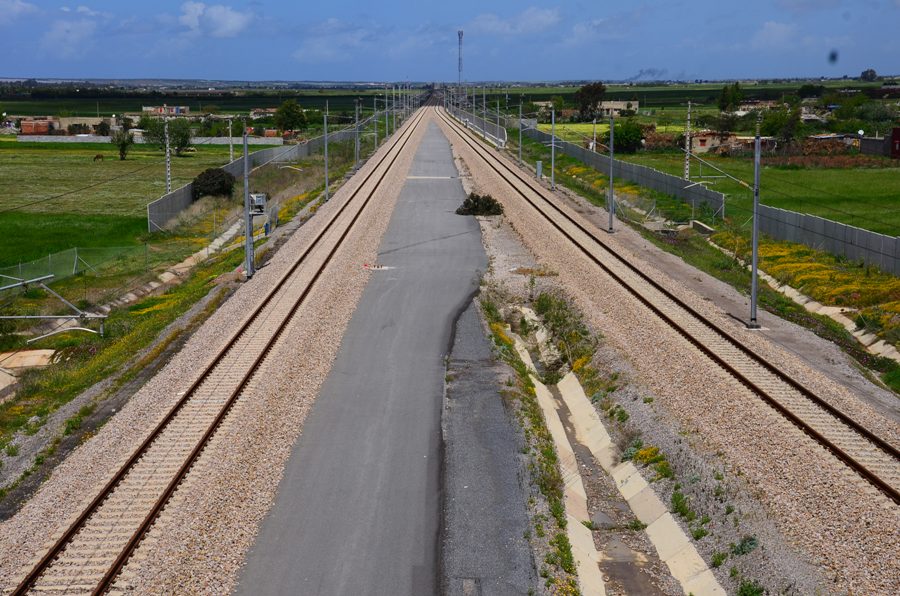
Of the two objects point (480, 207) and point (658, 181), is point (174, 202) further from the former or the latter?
point (658, 181)

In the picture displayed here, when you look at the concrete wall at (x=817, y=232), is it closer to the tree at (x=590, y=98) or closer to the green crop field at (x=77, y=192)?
the green crop field at (x=77, y=192)

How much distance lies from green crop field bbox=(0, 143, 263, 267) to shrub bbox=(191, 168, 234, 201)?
3971mm

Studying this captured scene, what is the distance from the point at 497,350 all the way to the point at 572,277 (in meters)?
10.3

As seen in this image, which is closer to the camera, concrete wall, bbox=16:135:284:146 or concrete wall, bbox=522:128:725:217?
concrete wall, bbox=522:128:725:217

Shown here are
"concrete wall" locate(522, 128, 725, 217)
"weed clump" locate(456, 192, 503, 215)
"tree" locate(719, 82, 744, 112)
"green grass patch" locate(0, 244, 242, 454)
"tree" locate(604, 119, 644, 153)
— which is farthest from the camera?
"tree" locate(719, 82, 744, 112)

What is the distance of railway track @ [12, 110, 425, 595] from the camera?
47.1 ft

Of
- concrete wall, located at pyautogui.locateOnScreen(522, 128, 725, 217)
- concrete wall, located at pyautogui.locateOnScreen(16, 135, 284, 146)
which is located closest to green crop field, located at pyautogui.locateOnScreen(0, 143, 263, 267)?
concrete wall, located at pyautogui.locateOnScreen(16, 135, 284, 146)

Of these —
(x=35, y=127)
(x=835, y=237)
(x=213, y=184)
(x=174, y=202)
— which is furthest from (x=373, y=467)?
(x=35, y=127)

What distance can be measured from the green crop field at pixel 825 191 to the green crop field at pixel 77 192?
3424cm

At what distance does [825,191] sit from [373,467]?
163ft

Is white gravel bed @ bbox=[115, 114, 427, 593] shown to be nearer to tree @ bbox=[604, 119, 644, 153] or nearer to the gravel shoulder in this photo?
the gravel shoulder

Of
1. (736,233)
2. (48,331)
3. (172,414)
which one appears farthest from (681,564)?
(736,233)

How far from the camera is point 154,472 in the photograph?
1814 cm

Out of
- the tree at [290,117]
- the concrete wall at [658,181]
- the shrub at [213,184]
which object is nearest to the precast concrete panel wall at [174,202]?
the shrub at [213,184]
